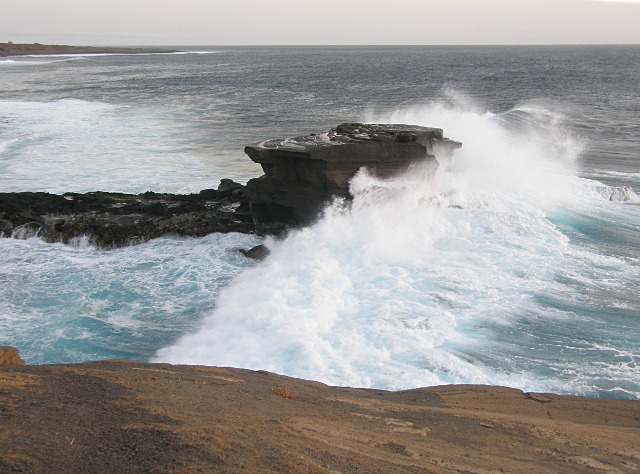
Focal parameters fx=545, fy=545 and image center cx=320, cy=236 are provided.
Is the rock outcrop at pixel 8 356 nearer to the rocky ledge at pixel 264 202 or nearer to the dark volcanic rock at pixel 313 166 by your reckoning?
the rocky ledge at pixel 264 202

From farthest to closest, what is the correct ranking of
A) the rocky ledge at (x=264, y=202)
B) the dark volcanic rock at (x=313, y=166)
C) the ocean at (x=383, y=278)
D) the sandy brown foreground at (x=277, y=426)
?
the rocky ledge at (x=264, y=202), the dark volcanic rock at (x=313, y=166), the ocean at (x=383, y=278), the sandy brown foreground at (x=277, y=426)

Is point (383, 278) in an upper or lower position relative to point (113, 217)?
lower

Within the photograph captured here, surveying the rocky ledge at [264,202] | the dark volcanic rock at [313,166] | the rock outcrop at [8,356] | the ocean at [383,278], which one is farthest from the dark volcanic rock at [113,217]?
the rock outcrop at [8,356]

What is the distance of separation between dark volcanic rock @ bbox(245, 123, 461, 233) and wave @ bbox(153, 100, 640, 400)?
433 millimetres

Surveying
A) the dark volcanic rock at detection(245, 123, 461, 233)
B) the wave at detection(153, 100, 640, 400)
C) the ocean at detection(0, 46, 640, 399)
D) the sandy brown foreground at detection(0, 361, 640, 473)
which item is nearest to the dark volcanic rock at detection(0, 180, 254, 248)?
the ocean at detection(0, 46, 640, 399)

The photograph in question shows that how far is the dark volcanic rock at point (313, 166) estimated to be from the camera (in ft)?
47.0

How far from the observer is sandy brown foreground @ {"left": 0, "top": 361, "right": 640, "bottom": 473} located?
15.9ft

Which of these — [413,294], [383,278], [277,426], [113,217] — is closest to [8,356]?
[277,426]

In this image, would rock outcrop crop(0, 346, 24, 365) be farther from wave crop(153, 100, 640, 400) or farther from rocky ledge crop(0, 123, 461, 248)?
rocky ledge crop(0, 123, 461, 248)

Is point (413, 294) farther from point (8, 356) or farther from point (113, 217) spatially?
point (113, 217)

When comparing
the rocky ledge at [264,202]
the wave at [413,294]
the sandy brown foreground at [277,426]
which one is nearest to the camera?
the sandy brown foreground at [277,426]

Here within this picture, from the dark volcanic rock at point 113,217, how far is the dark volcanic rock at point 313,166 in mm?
1024

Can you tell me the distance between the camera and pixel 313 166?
14344mm

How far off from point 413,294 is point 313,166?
4.72m
